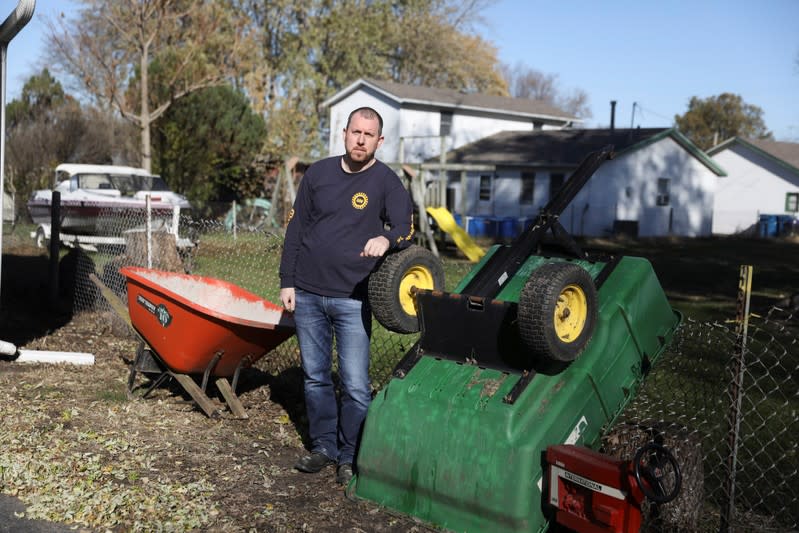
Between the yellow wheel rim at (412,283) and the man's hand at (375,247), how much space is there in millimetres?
150

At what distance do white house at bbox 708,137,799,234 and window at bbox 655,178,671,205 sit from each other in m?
7.63

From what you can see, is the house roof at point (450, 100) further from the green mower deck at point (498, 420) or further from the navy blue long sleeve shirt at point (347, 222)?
the green mower deck at point (498, 420)

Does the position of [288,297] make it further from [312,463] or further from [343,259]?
[312,463]

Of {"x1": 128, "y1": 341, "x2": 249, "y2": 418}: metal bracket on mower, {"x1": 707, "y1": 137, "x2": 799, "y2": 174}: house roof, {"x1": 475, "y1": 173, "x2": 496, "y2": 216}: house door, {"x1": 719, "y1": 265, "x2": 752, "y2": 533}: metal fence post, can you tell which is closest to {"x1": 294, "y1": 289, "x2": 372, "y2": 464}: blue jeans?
{"x1": 128, "y1": 341, "x2": 249, "y2": 418}: metal bracket on mower

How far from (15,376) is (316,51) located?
33583mm

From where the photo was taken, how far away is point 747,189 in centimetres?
4047

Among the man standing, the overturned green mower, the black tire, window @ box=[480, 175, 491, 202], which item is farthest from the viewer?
window @ box=[480, 175, 491, 202]

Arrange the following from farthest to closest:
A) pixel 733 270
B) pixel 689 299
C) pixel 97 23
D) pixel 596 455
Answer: pixel 97 23 → pixel 733 270 → pixel 689 299 → pixel 596 455

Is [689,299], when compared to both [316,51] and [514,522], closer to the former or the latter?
[514,522]

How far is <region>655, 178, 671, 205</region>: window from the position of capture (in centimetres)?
3200

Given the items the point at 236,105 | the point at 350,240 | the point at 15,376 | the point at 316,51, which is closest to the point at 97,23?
the point at 236,105

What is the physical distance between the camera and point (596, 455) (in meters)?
3.24

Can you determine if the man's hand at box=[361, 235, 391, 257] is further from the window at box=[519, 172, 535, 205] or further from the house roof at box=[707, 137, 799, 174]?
the house roof at box=[707, 137, 799, 174]

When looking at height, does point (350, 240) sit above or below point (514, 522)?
above
